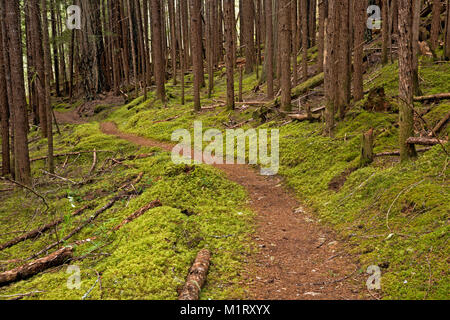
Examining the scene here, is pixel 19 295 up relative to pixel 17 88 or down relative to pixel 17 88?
down

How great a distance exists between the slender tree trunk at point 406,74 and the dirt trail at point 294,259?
226cm

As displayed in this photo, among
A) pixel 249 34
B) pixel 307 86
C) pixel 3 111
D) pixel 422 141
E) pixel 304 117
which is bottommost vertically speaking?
pixel 304 117

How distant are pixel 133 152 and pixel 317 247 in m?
9.55

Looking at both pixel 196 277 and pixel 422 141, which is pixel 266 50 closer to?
pixel 422 141

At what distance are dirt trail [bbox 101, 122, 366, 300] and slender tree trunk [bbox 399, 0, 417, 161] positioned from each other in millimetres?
2261

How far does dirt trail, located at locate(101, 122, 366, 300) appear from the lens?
4.29 meters

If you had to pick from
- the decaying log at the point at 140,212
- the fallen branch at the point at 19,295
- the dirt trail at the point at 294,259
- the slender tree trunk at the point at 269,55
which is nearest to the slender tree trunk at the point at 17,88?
the decaying log at the point at 140,212

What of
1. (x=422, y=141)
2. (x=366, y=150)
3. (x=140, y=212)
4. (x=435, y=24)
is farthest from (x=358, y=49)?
(x=140, y=212)

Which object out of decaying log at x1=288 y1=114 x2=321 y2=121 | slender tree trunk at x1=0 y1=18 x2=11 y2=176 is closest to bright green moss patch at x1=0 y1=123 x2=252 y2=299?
slender tree trunk at x1=0 y1=18 x2=11 y2=176

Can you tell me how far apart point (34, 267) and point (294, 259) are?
13.4ft

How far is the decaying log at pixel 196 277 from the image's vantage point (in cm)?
401

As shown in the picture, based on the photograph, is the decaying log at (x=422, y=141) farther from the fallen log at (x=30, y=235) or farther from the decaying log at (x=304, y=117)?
the fallen log at (x=30, y=235)

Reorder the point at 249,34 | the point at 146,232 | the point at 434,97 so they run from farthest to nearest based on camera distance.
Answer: the point at 249,34 → the point at 434,97 → the point at 146,232

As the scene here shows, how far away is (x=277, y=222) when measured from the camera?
6.74 m
